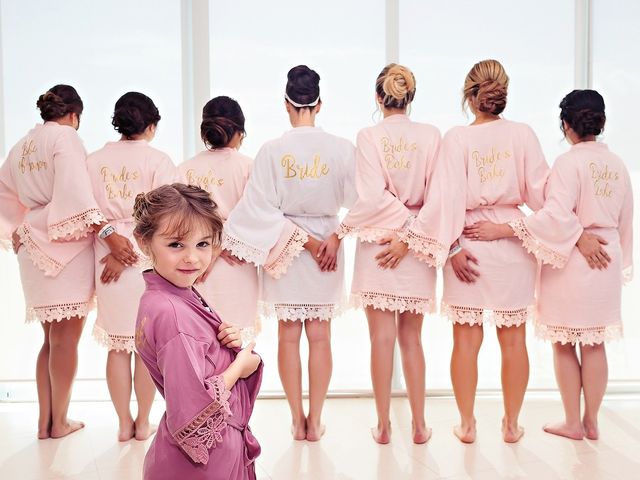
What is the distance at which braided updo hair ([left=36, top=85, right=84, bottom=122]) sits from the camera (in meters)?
3.42

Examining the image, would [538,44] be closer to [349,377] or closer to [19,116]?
[349,377]

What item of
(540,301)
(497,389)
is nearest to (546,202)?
(540,301)

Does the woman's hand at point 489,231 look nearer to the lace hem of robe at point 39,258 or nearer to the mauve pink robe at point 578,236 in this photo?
the mauve pink robe at point 578,236

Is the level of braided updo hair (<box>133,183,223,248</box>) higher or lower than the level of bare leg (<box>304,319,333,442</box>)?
higher

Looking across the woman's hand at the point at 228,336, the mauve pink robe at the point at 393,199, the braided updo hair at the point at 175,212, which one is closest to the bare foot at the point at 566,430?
the mauve pink robe at the point at 393,199

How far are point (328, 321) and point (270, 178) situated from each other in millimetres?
742

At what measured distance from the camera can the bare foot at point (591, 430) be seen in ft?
11.0

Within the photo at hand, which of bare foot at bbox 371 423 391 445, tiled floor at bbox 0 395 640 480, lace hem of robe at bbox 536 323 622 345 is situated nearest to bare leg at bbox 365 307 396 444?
bare foot at bbox 371 423 391 445

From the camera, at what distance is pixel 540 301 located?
136 inches

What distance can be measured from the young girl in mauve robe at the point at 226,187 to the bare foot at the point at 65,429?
956 mm

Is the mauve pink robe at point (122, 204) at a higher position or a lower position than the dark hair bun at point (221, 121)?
lower

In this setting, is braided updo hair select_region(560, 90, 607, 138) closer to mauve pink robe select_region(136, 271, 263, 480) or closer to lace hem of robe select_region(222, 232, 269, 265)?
lace hem of robe select_region(222, 232, 269, 265)

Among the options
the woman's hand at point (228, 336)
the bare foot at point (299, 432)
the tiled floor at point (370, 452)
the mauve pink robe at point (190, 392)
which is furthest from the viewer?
the bare foot at point (299, 432)

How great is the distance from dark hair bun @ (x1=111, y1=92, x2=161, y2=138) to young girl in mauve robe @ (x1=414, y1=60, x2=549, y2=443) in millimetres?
1396
